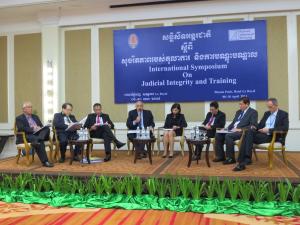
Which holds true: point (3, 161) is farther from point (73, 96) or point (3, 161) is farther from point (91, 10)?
point (91, 10)

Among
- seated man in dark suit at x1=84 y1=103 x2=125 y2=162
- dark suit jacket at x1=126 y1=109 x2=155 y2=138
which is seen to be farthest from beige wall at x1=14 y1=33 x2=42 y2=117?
dark suit jacket at x1=126 y1=109 x2=155 y2=138

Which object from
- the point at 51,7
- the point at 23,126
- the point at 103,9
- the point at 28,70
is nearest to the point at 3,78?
the point at 28,70

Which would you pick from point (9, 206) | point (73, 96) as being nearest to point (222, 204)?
point (9, 206)

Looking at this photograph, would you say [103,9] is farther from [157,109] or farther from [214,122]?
[214,122]

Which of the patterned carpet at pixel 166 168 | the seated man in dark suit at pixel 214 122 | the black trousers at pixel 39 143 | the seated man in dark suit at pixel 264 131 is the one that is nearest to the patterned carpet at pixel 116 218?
the patterned carpet at pixel 166 168

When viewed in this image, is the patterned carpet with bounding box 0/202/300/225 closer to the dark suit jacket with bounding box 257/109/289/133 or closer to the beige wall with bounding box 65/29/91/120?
the dark suit jacket with bounding box 257/109/289/133

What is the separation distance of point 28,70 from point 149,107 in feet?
9.71

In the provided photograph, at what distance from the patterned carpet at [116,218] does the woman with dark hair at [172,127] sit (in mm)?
2480

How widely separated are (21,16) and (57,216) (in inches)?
224

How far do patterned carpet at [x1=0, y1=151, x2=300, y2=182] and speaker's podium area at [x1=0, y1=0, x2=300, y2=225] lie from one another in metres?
0.03

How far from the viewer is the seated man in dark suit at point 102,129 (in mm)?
5672

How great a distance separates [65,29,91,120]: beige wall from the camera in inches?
289

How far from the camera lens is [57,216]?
3.33 m

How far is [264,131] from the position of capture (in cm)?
481
